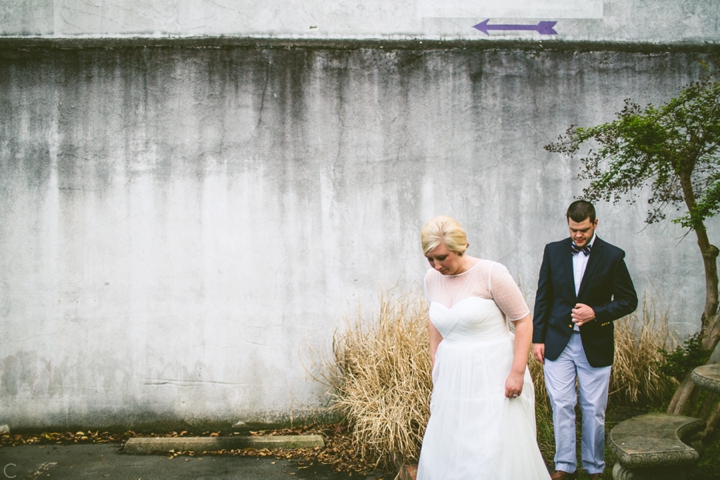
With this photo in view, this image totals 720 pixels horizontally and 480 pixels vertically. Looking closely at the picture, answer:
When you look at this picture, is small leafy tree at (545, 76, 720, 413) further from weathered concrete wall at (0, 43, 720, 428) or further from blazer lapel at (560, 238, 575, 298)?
weathered concrete wall at (0, 43, 720, 428)

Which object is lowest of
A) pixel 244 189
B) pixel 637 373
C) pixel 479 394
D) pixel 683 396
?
pixel 637 373

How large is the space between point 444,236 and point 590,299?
134cm

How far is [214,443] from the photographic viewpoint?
4.66m

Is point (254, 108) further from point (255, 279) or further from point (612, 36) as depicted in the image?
point (612, 36)

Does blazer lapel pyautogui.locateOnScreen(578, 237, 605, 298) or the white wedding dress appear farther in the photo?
blazer lapel pyautogui.locateOnScreen(578, 237, 605, 298)

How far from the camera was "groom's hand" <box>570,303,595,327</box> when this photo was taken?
3361 mm

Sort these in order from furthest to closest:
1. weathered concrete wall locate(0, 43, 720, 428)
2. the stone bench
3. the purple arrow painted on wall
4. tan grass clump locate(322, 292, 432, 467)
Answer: the purple arrow painted on wall → weathered concrete wall locate(0, 43, 720, 428) → tan grass clump locate(322, 292, 432, 467) → the stone bench

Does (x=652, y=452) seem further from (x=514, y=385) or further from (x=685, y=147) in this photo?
(x=685, y=147)

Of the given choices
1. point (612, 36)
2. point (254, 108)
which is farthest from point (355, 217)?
point (612, 36)

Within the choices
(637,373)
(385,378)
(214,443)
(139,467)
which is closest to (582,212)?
(385,378)

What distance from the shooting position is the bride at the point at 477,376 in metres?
2.70

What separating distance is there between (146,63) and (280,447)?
3703 mm

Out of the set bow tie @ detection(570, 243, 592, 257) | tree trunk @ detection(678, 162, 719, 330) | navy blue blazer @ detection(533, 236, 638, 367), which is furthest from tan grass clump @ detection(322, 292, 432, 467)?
tree trunk @ detection(678, 162, 719, 330)

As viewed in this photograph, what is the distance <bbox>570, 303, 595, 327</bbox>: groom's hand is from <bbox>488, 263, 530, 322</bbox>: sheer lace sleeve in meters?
0.73
